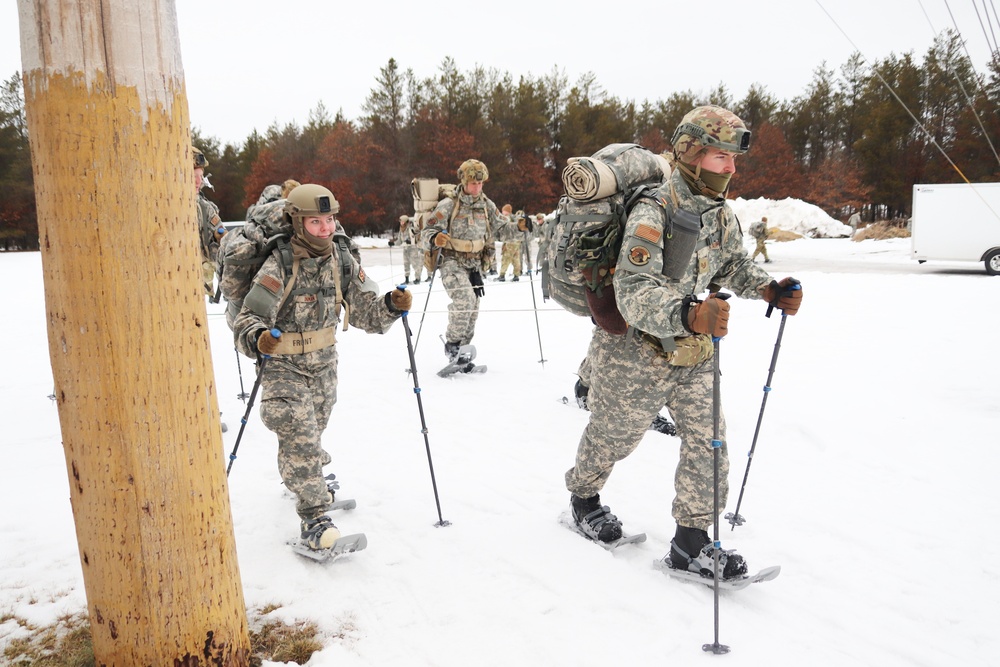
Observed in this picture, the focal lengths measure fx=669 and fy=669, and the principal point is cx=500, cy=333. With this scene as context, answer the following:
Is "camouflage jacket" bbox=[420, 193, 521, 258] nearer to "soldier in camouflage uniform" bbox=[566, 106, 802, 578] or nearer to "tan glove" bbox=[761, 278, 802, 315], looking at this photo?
"soldier in camouflage uniform" bbox=[566, 106, 802, 578]

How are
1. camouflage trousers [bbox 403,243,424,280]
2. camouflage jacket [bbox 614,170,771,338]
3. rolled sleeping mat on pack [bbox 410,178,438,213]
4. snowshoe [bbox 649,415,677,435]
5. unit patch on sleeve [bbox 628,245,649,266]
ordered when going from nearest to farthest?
camouflage jacket [bbox 614,170,771,338]
unit patch on sleeve [bbox 628,245,649,266]
snowshoe [bbox 649,415,677,435]
rolled sleeping mat on pack [bbox 410,178,438,213]
camouflage trousers [bbox 403,243,424,280]

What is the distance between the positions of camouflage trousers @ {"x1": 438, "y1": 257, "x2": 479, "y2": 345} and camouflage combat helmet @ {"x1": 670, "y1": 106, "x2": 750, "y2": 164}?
499 centimetres

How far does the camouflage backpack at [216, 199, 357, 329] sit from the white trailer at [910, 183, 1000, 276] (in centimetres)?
1800

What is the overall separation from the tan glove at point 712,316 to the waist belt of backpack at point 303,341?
2197 millimetres

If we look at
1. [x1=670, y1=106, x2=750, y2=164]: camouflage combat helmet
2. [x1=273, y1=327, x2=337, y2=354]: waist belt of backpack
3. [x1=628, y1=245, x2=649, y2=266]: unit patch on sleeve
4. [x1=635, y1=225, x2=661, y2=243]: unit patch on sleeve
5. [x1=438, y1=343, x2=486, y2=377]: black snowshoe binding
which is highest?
[x1=670, y1=106, x2=750, y2=164]: camouflage combat helmet

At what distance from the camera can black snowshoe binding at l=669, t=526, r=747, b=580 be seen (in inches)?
141

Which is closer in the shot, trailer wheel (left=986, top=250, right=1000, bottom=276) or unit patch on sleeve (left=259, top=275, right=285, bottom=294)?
unit patch on sleeve (left=259, top=275, right=285, bottom=294)

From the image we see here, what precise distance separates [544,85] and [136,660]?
4597cm

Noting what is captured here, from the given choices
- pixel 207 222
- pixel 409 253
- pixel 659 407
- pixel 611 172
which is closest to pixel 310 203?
pixel 611 172

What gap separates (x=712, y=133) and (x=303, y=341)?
255 cm

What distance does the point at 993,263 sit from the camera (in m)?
16.7

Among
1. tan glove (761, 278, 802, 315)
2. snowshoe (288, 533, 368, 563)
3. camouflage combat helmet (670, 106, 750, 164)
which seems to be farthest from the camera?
snowshoe (288, 533, 368, 563)

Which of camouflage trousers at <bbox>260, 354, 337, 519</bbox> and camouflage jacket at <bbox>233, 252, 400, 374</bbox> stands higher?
camouflage jacket at <bbox>233, 252, 400, 374</bbox>

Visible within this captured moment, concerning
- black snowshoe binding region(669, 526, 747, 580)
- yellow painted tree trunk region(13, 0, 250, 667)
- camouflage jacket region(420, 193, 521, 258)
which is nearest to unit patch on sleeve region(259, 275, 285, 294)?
yellow painted tree trunk region(13, 0, 250, 667)
